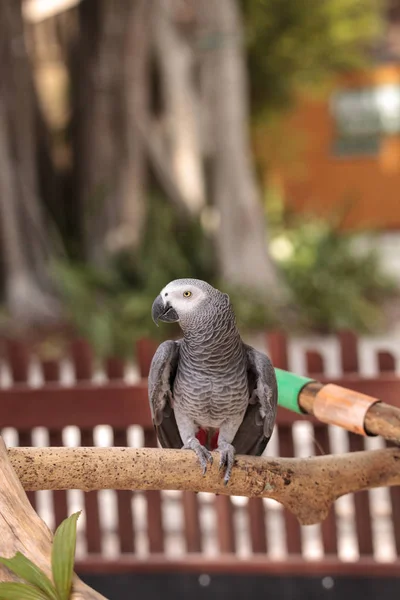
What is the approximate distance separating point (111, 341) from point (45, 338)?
960mm

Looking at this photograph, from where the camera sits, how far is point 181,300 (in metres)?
1.13

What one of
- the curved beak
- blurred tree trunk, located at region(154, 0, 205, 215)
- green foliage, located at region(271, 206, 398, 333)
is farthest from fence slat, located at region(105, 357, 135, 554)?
blurred tree trunk, located at region(154, 0, 205, 215)

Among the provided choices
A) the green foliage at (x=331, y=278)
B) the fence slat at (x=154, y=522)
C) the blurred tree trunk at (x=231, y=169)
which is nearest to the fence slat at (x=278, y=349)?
the fence slat at (x=154, y=522)

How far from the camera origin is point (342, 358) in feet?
8.00

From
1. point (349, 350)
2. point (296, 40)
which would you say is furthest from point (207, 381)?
point (296, 40)

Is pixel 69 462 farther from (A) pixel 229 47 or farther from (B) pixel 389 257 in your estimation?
(B) pixel 389 257

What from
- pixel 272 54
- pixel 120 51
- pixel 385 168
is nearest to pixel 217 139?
pixel 120 51

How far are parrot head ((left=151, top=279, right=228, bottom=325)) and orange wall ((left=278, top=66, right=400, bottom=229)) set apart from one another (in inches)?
446

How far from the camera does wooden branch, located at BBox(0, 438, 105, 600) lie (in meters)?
1.11

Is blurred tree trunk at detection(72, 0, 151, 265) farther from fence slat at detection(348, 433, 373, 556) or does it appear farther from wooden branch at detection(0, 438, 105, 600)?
Result: wooden branch at detection(0, 438, 105, 600)

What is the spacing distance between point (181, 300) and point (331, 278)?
20.1 feet

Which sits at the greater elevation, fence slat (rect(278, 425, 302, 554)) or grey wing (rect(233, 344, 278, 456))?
grey wing (rect(233, 344, 278, 456))

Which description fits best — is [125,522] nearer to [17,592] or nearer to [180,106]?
[17,592]

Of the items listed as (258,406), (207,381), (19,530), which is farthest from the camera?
(258,406)
